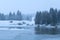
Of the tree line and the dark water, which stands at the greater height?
the tree line

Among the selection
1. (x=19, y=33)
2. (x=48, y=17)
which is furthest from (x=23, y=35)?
(x=48, y=17)

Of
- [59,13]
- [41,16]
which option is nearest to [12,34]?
[41,16]

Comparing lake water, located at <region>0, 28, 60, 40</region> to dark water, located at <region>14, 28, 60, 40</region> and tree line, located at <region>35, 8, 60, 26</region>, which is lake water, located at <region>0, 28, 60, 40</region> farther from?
tree line, located at <region>35, 8, 60, 26</region>

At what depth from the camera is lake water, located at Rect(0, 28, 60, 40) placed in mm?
1804

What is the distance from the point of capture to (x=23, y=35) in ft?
6.01

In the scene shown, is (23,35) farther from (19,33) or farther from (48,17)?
(48,17)

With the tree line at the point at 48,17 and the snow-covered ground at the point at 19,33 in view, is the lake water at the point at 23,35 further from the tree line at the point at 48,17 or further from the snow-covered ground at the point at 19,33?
the tree line at the point at 48,17

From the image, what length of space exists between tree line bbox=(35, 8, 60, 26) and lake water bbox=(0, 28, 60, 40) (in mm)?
151

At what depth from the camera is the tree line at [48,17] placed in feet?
6.11

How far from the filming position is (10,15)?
1878 mm

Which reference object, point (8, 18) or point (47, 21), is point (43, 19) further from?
point (8, 18)

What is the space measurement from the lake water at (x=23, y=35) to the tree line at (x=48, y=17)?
15 centimetres

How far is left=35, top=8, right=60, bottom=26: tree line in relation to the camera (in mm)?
1861

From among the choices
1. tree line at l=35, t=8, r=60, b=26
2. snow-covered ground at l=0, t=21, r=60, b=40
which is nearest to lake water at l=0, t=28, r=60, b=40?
snow-covered ground at l=0, t=21, r=60, b=40
